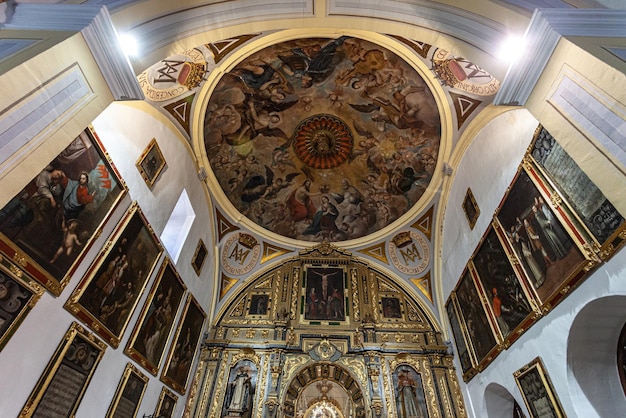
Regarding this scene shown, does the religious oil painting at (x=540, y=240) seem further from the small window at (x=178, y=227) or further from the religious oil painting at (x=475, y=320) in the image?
the small window at (x=178, y=227)

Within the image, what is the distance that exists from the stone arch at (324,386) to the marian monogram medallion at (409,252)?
16.4 ft

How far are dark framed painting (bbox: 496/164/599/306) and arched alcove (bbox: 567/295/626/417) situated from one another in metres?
0.53

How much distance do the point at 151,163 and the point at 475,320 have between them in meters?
10.2

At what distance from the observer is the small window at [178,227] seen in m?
9.62

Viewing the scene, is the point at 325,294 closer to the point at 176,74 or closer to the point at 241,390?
the point at 241,390

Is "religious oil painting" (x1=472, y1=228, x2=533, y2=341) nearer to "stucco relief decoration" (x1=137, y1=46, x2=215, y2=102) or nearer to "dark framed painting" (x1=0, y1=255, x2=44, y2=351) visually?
"dark framed painting" (x1=0, y1=255, x2=44, y2=351)

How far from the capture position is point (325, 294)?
1260 centimetres

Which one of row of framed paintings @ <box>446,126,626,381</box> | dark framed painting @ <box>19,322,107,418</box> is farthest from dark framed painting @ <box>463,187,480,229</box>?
dark framed painting @ <box>19,322,107,418</box>

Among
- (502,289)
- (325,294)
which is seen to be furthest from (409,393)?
(502,289)

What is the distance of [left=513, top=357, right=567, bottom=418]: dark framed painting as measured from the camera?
5.43 meters

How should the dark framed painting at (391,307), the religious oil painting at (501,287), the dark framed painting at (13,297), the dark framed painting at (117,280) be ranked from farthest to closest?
the dark framed painting at (391,307) < the religious oil painting at (501,287) < the dark framed painting at (117,280) < the dark framed painting at (13,297)

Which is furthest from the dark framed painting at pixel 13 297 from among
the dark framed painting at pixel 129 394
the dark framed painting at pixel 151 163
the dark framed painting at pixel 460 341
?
the dark framed painting at pixel 460 341

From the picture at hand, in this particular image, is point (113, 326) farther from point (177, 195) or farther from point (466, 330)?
point (466, 330)

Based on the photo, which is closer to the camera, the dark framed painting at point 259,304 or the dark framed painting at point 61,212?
the dark framed painting at point 61,212
